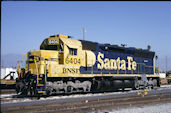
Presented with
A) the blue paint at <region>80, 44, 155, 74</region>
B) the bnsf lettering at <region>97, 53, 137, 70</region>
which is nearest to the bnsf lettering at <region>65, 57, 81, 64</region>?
the blue paint at <region>80, 44, 155, 74</region>

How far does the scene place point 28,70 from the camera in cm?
1405

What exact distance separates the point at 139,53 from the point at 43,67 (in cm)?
1053

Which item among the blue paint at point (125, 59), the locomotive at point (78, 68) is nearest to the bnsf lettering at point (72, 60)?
the locomotive at point (78, 68)

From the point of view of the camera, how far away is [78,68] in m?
15.3

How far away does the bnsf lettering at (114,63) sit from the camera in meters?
17.2

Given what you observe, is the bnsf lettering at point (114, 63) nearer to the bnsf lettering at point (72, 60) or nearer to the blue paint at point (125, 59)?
the blue paint at point (125, 59)

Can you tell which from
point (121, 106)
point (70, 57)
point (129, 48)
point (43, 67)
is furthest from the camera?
point (129, 48)

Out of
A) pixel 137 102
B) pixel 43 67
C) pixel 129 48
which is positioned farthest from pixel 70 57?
pixel 129 48

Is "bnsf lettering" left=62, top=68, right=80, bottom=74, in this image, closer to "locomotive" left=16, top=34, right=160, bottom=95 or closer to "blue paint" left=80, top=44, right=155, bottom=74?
"locomotive" left=16, top=34, right=160, bottom=95

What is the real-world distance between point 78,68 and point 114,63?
13.5 feet

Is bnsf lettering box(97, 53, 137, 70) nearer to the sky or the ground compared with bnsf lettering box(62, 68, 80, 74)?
nearer to the sky

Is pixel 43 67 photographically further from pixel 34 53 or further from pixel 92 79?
pixel 92 79

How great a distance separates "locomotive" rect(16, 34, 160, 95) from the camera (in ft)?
44.7

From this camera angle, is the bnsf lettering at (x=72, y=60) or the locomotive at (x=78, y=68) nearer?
the locomotive at (x=78, y=68)
